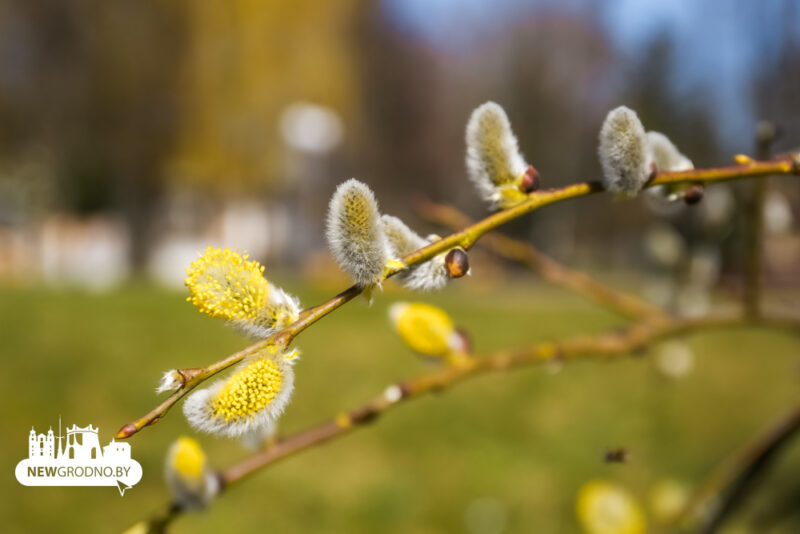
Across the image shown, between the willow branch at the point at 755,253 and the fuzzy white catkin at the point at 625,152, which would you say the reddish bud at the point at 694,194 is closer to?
the fuzzy white catkin at the point at 625,152

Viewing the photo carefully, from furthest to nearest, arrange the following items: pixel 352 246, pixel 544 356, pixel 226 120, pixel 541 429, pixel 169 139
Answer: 1. pixel 226 120
2. pixel 169 139
3. pixel 541 429
4. pixel 544 356
5. pixel 352 246

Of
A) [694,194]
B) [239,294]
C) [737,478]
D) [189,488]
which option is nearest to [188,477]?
[189,488]

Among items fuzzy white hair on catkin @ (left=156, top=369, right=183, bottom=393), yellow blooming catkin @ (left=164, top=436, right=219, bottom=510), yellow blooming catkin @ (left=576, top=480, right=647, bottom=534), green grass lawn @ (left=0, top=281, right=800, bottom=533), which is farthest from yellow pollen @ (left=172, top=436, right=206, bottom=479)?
green grass lawn @ (left=0, top=281, right=800, bottom=533)

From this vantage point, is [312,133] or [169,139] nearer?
[312,133]

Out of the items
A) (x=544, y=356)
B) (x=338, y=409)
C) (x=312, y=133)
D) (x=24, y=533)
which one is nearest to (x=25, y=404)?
(x=24, y=533)

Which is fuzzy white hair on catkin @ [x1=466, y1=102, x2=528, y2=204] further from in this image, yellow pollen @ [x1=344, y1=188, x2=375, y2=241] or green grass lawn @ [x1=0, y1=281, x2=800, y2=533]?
green grass lawn @ [x1=0, y1=281, x2=800, y2=533]

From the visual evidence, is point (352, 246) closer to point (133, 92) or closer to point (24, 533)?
point (24, 533)
